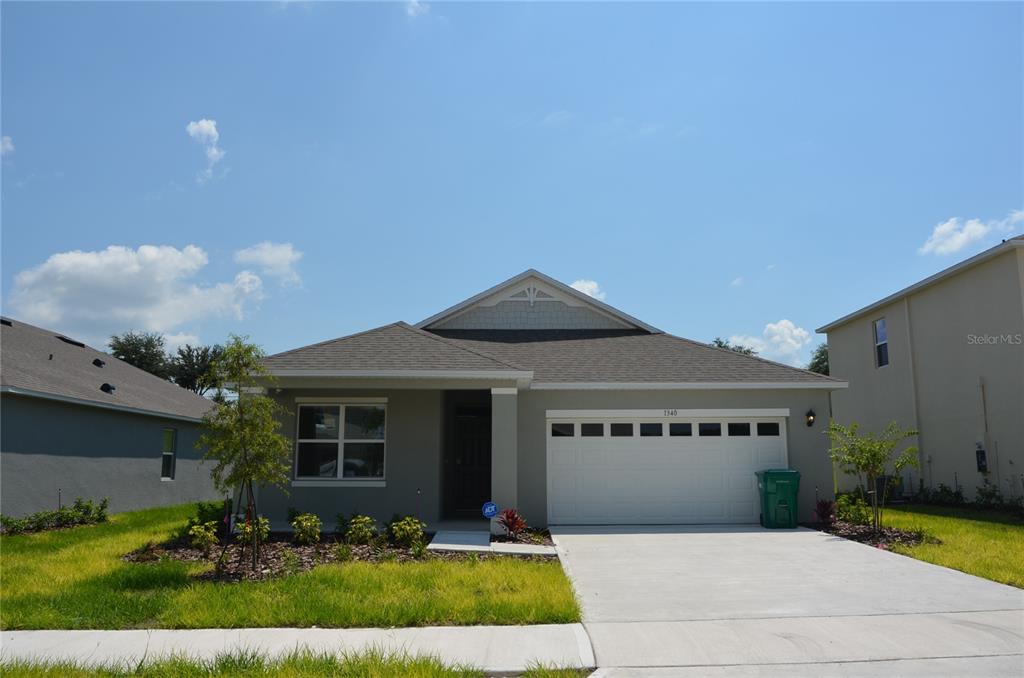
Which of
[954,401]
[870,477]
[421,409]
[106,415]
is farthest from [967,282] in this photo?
[106,415]

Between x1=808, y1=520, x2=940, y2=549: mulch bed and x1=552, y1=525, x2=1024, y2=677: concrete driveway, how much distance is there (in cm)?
68

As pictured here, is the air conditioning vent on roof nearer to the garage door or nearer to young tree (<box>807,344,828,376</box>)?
the garage door

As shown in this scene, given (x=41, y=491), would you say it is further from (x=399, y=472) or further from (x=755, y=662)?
(x=755, y=662)

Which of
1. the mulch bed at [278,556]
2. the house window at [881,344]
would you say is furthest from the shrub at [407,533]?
the house window at [881,344]

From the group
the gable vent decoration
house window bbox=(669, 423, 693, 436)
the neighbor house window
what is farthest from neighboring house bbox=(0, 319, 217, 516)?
the neighbor house window

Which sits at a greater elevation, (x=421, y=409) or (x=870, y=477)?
(x=421, y=409)

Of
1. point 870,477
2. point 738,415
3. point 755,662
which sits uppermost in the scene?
point 738,415

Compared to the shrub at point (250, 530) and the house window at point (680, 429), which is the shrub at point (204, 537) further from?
the house window at point (680, 429)

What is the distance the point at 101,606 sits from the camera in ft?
24.6

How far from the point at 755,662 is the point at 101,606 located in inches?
259

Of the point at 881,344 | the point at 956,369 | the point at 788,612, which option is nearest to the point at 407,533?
the point at 788,612

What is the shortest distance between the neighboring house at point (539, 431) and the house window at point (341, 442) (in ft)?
0.07

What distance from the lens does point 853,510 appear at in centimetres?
1326

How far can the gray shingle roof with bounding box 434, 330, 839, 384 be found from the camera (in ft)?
46.7
